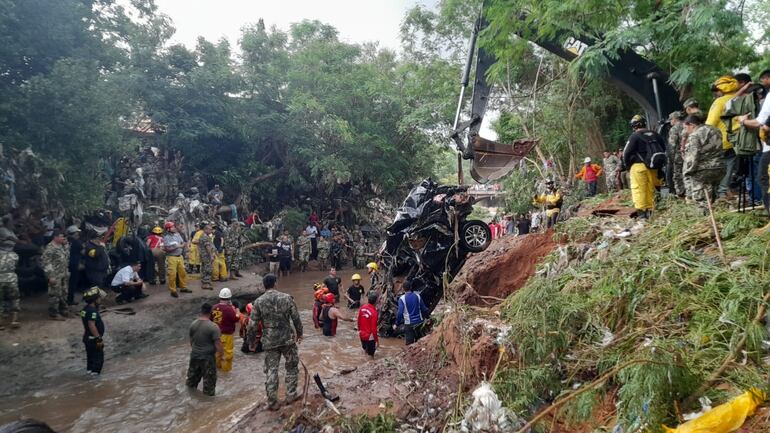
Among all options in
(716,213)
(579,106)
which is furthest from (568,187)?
(716,213)

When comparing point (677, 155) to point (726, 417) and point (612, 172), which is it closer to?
point (612, 172)

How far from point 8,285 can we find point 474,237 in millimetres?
8363

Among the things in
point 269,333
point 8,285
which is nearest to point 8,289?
point 8,285

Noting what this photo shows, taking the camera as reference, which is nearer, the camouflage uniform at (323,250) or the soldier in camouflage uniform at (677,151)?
the soldier in camouflage uniform at (677,151)

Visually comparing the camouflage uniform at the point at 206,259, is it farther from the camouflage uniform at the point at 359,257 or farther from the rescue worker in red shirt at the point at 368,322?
the camouflage uniform at the point at 359,257

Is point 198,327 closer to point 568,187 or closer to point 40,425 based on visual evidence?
point 40,425

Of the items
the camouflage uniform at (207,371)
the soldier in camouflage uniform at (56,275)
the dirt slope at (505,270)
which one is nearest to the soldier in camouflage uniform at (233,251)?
the soldier in camouflage uniform at (56,275)

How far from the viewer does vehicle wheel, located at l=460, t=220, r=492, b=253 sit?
8828mm

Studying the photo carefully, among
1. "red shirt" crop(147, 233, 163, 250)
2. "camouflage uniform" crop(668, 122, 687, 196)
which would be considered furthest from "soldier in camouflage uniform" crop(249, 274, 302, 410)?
"red shirt" crop(147, 233, 163, 250)

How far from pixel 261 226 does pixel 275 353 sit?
13120 millimetres

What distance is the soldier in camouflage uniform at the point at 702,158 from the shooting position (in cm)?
537

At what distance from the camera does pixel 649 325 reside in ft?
12.8

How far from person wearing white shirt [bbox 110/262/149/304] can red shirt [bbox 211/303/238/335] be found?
3.72m

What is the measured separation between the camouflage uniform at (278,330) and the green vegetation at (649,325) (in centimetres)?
272
